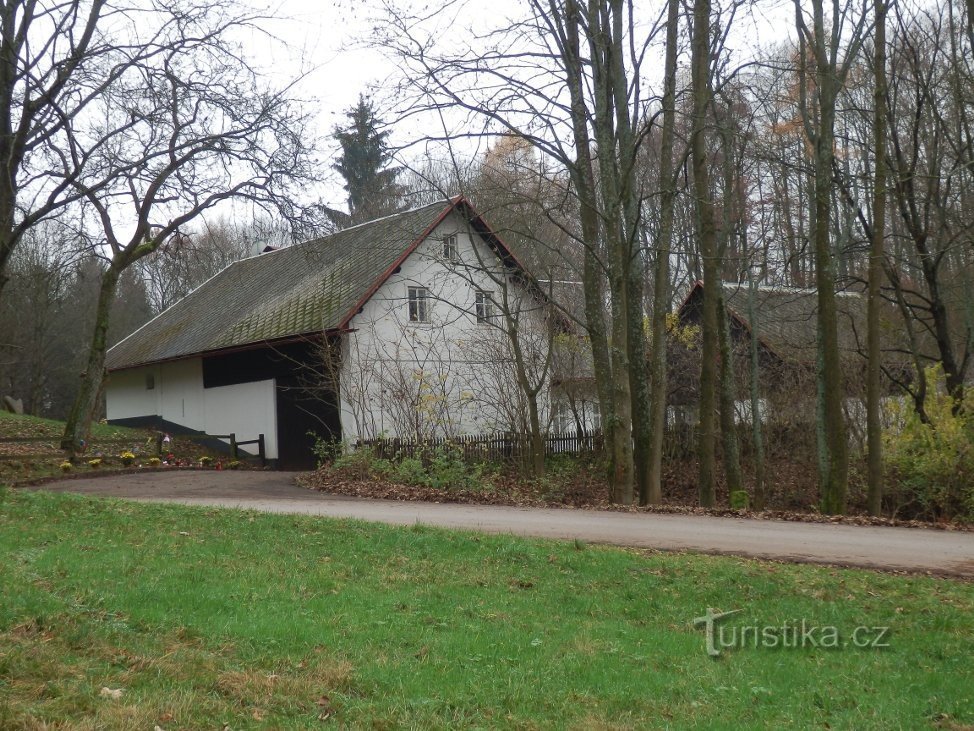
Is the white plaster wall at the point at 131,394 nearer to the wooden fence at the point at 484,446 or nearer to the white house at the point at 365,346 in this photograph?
the white house at the point at 365,346

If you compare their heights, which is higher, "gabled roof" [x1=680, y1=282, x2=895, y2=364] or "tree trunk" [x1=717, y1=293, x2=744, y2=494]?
"gabled roof" [x1=680, y1=282, x2=895, y2=364]

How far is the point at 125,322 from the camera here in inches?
2192

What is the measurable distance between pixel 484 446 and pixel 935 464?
9840 mm

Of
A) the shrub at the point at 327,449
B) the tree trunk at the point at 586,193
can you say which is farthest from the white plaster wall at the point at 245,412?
the tree trunk at the point at 586,193

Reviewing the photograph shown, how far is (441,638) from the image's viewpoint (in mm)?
7242

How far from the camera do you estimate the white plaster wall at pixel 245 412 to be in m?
29.6

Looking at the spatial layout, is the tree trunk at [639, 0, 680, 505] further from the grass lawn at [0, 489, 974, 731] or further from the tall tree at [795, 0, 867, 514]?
the grass lawn at [0, 489, 974, 731]

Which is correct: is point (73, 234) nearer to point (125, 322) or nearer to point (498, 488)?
point (498, 488)

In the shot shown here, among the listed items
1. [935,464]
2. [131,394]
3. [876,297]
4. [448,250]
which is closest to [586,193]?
[448,250]

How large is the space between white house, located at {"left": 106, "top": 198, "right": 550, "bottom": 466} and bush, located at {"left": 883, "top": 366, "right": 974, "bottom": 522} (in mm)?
7929

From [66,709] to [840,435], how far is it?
15841mm

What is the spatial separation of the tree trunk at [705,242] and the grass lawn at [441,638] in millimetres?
9270

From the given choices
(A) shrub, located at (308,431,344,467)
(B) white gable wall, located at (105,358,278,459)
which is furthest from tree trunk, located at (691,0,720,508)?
(B) white gable wall, located at (105,358,278,459)

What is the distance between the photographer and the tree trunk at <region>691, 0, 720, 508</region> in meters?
18.8
